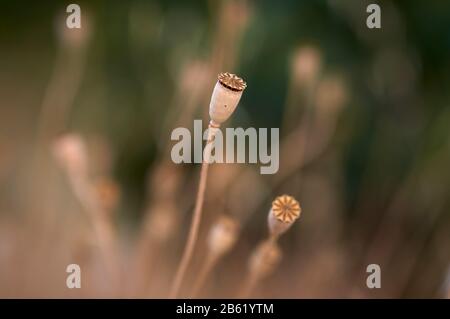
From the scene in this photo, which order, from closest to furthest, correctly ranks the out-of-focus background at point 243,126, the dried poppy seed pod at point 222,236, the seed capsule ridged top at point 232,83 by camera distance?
the seed capsule ridged top at point 232,83
the dried poppy seed pod at point 222,236
the out-of-focus background at point 243,126

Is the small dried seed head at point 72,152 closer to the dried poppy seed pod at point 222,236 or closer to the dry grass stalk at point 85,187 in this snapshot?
the dry grass stalk at point 85,187

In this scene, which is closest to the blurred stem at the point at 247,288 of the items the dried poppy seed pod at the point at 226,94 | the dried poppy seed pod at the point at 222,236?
the dried poppy seed pod at the point at 222,236

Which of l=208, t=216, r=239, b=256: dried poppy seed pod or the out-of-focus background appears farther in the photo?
the out-of-focus background

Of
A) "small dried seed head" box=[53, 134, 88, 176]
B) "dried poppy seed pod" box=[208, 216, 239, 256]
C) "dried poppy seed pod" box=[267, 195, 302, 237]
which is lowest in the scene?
"dried poppy seed pod" box=[208, 216, 239, 256]

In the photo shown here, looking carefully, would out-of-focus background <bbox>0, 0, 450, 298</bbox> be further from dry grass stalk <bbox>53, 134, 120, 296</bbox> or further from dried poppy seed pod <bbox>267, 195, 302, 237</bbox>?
dried poppy seed pod <bbox>267, 195, 302, 237</bbox>

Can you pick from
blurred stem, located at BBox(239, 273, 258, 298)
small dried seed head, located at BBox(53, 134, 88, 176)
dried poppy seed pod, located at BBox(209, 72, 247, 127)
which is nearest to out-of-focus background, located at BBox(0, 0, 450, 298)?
blurred stem, located at BBox(239, 273, 258, 298)

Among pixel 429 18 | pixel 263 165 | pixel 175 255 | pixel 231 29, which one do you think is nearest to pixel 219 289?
pixel 175 255

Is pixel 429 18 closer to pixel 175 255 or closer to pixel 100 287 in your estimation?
pixel 175 255

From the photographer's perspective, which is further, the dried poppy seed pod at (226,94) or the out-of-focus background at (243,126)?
the out-of-focus background at (243,126)
